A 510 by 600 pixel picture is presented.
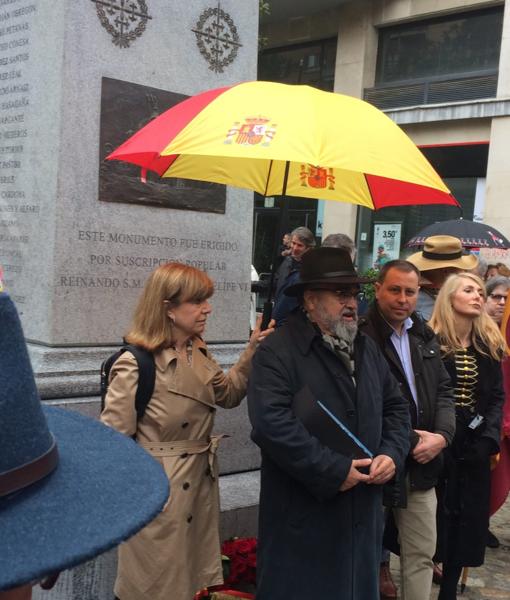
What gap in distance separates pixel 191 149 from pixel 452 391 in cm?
196

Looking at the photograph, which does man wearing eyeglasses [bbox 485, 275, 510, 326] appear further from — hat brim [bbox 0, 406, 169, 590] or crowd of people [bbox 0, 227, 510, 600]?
hat brim [bbox 0, 406, 169, 590]

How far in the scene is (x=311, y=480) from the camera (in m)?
2.68

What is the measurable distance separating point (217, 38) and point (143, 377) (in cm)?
265

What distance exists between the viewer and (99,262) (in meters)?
4.07

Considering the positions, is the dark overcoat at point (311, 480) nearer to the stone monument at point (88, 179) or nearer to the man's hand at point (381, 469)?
the man's hand at point (381, 469)

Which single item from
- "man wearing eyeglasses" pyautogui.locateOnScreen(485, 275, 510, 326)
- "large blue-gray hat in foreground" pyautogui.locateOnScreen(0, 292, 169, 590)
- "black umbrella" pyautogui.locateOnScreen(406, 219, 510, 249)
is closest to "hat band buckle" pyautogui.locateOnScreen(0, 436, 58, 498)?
"large blue-gray hat in foreground" pyautogui.locateOnScreen(0, 292, 169, 590)

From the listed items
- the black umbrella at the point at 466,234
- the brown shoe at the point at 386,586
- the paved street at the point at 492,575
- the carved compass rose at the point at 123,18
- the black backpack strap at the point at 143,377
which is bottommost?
the paved street at the point at 492,575

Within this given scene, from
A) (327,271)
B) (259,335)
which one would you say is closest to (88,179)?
(259,335)

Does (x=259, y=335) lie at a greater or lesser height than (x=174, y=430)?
greater

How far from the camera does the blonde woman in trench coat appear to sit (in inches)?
116

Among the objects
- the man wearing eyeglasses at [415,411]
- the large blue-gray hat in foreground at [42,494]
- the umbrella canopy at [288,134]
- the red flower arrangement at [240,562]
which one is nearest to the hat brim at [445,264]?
the man wearing eyeglasses at [415,411]

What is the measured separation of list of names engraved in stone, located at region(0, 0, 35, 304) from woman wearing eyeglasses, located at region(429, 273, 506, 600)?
2547 millimetres

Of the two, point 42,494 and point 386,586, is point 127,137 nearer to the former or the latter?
point 386,586

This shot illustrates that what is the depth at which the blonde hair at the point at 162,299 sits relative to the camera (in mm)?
3020
